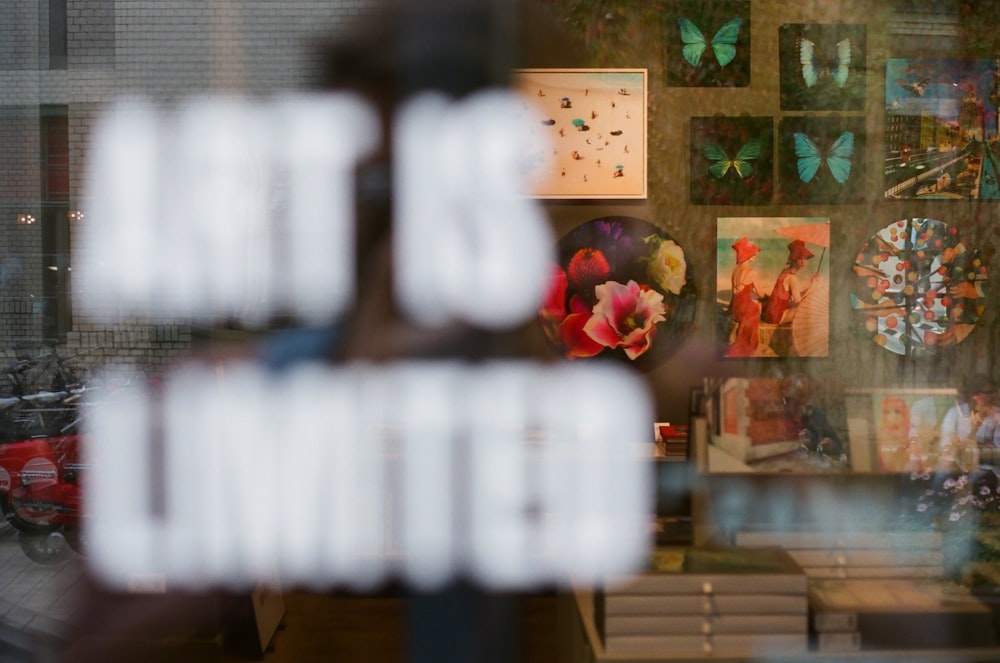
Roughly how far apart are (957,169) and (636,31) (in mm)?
585

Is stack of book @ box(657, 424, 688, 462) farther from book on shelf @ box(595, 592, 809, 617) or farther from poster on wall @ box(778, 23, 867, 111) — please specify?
poster on wall @ box(778, 23, 867, 111)

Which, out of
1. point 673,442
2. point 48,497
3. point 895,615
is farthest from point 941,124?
point 48,497

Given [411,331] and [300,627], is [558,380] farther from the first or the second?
[300,627]

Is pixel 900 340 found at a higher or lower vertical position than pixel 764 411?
higher

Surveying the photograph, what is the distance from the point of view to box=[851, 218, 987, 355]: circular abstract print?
151 centimetres

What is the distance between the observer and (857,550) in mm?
1562

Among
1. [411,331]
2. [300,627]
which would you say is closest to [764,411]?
[411,331]

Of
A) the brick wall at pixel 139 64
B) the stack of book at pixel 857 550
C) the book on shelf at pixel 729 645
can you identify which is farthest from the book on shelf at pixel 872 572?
the brick wall at pixel 139 64

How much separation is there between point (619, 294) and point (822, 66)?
0.50 m

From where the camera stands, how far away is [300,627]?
1.54 meters

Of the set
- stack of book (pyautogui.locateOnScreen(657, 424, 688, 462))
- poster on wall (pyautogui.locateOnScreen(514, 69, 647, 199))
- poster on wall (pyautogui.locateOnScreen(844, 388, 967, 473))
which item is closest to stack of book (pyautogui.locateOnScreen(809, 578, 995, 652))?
poster on wall (pyautogui.locateOnScreen(844, 388, 967, 473))

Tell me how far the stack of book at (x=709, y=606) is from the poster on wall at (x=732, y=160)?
606 millimetres

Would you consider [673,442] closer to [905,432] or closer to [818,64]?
[905,432]

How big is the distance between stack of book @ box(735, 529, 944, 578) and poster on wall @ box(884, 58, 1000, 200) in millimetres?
587
